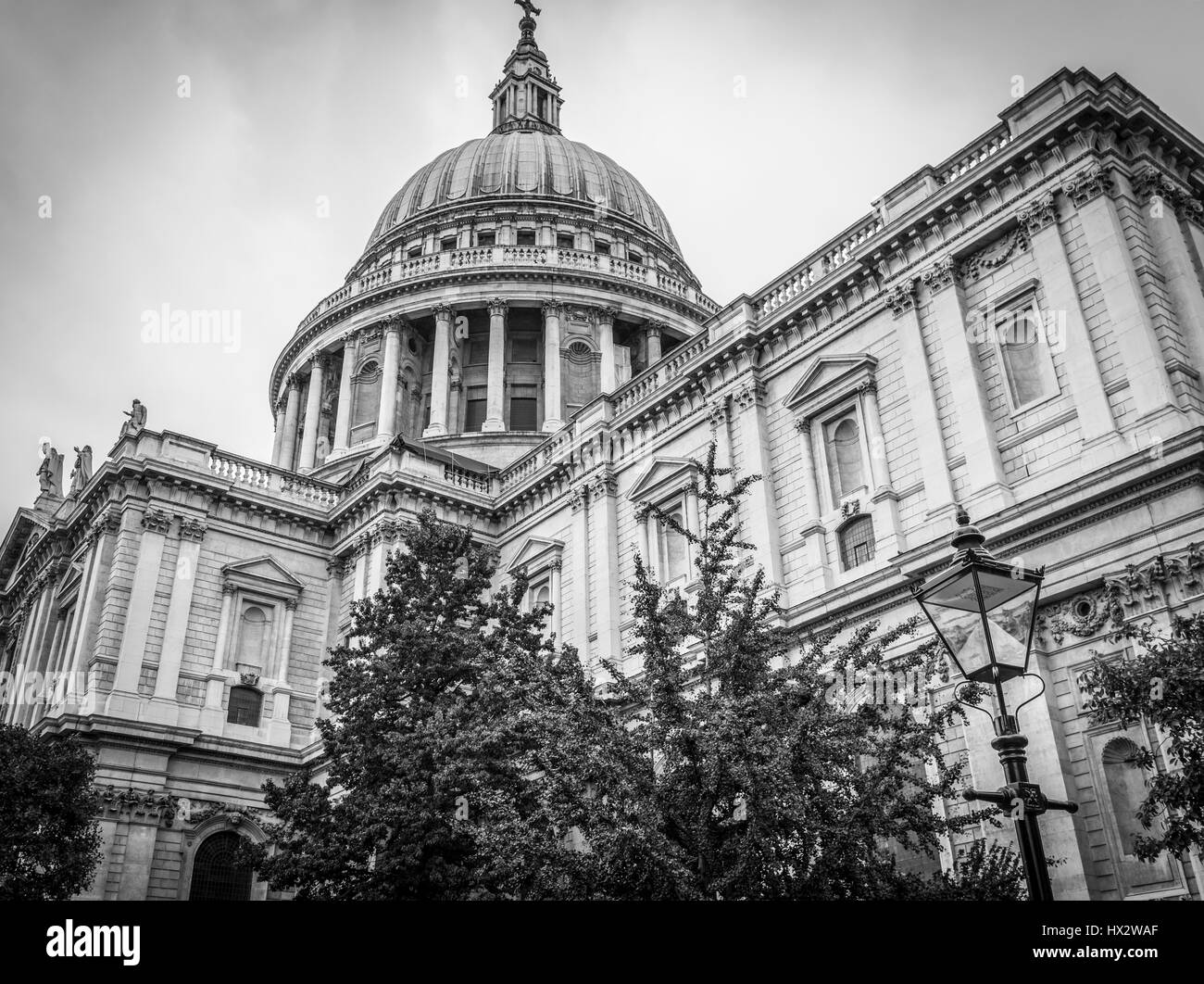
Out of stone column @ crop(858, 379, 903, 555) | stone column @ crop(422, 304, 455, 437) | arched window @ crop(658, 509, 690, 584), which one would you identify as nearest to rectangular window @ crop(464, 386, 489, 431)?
stone column @ crop(422, 304, 455, 437)

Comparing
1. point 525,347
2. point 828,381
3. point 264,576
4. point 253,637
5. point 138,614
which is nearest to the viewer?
point 828,381

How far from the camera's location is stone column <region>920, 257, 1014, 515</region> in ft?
64.5

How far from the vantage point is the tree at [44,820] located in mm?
22438

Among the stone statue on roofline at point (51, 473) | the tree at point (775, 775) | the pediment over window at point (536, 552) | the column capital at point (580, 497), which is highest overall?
the stone statue on roofline at point (51, 473)

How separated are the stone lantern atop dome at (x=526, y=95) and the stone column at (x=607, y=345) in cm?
2151

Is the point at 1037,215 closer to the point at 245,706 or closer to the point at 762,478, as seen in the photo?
the point at 762,478

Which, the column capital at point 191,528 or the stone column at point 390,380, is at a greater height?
the stone column at point 390,380

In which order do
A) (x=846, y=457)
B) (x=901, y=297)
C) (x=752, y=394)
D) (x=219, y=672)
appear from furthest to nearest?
(x=219, y=672)
(x=752, y=394)
(x=846, y=457)
(x=901, y=297)

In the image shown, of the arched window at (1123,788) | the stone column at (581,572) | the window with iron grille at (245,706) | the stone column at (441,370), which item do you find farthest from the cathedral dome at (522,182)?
the arched window at (1123,788)

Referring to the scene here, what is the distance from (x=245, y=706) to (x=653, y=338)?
2513cm

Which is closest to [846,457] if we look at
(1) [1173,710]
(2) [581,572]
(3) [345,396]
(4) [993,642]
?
(2) [581,572]

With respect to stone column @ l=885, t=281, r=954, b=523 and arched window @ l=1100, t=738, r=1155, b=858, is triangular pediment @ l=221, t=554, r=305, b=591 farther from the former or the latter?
arched window @ l=1100, t=738, r=1155, b=858

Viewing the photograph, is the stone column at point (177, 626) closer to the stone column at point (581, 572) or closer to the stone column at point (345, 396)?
the stone column at point (581, 572)

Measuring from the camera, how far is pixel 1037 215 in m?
20.7
